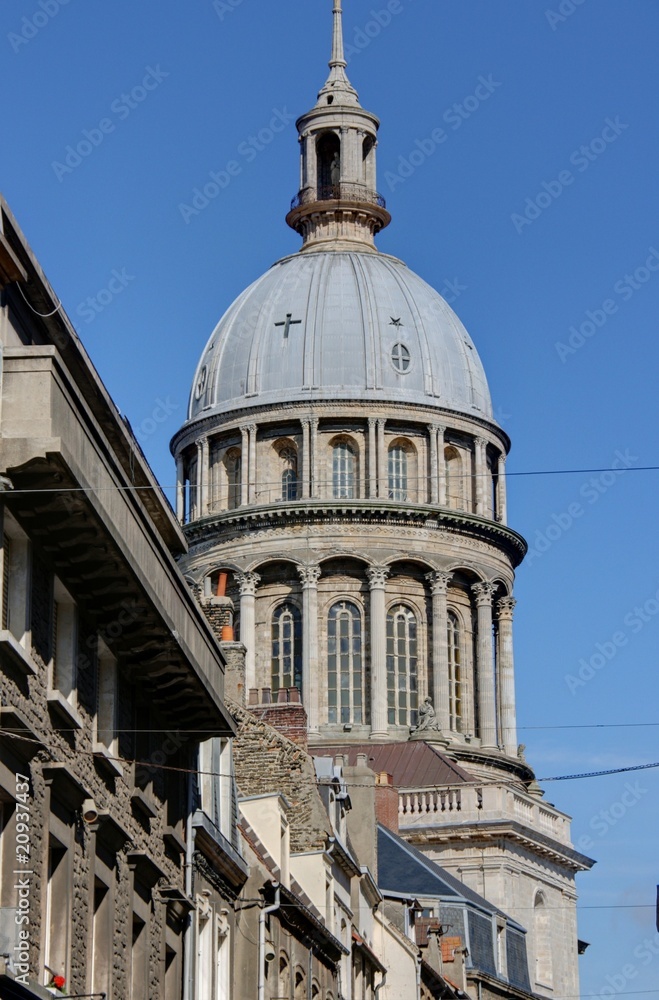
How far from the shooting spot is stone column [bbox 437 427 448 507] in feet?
302

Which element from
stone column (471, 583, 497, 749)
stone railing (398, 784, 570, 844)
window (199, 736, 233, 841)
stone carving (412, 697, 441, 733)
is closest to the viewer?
window (199, 736, 233, 841)

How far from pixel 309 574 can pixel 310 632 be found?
1984mm

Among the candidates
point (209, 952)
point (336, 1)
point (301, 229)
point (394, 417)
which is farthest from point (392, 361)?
point (209, 952)

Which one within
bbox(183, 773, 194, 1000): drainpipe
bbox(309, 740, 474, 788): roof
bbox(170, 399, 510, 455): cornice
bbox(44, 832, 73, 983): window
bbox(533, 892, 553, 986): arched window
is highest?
bbox(170, 399, 510, 455): cornice

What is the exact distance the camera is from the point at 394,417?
304 feet

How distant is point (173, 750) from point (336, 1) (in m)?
81.0

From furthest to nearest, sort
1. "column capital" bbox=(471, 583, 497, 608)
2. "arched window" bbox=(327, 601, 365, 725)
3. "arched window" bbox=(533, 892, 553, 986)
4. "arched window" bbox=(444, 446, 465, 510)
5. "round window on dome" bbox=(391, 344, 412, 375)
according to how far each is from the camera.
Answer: "round window on dome" bbox=(391, 344, 412, 375) < "arched window" bbox=(444, 446, 465, 510) < "column capital" bbox=(471, 583, 497, 608) < "arched window" bbox=(327, 601, 365, 725) < "arched window" bbox=(533, 892, 553, 986)

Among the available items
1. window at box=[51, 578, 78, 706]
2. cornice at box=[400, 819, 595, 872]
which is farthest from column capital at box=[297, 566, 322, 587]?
window at box=[51, 578, 78, 706]

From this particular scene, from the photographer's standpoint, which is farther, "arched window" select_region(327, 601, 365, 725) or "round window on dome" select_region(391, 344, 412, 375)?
"round window on dome" select_region(391, 344, 412, 375)

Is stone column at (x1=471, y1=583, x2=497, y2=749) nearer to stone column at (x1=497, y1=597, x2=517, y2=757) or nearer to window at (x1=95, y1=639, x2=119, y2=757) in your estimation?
stone column at (x1=497, y1=597, x2=517, y2=757)

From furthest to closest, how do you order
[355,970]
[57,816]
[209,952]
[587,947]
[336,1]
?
[336,1] < [587,947] < [355,970] < [209,952] < [57,816]

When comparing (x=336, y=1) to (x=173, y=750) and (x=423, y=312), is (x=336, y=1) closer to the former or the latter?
(x=423, y=312)

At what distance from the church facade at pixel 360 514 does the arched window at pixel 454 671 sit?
3.8 inches

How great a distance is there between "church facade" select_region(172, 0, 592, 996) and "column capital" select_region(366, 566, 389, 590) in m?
0.07
